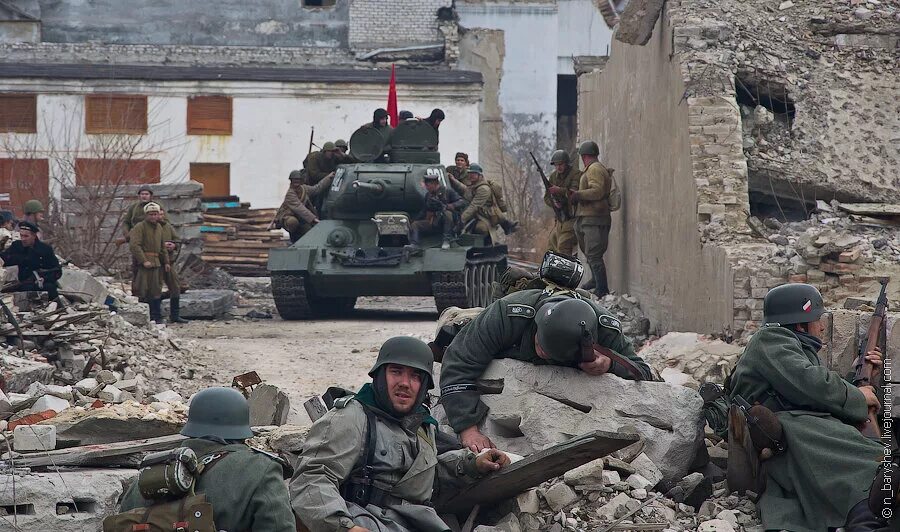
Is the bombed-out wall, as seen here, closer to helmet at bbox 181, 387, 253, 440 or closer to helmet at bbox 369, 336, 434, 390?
helmet at bbox 369, 336, 434, 390

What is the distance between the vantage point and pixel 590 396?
6.79 m

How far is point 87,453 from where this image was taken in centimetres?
584

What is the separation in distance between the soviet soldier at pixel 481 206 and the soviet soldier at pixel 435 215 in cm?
37

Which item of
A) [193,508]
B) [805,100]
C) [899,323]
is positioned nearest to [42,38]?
[805,100]

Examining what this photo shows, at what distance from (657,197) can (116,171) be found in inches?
608

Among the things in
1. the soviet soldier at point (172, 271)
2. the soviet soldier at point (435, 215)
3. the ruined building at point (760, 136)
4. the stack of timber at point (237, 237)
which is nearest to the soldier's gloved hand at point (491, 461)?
the ruined building at point (760, 136)

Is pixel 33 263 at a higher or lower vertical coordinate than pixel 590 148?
lower

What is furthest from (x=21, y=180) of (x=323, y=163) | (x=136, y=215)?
(x=136, y=215)

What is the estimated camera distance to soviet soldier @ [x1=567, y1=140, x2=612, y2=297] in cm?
1511

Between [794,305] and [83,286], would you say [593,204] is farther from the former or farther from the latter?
[794,305]

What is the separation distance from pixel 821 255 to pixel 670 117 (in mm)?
2822

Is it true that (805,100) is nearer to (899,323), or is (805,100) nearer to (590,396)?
(899,323)

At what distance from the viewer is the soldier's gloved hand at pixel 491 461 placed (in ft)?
19.2

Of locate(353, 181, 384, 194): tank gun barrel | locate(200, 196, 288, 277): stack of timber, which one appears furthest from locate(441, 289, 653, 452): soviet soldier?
locate(200, 196, 288, 277): stack of timber
